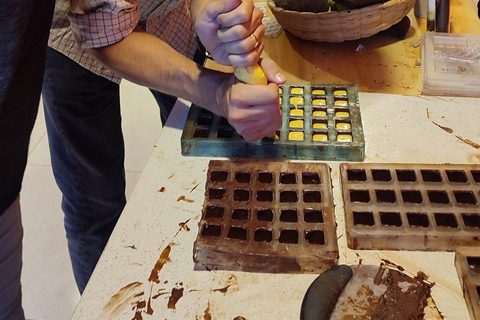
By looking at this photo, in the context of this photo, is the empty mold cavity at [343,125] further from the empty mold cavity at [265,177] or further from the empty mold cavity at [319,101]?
the empty mold cavity at [265,177]

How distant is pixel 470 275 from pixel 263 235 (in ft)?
0.98

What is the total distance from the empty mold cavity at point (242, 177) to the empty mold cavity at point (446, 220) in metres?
0.31

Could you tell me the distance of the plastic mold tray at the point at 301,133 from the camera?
0.86 m

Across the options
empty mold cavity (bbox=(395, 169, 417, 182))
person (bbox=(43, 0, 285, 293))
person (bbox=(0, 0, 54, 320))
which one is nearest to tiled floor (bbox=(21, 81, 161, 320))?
person (bbox=(43, 0, 285, 293))

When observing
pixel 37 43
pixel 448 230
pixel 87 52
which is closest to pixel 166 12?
pixel 87 52

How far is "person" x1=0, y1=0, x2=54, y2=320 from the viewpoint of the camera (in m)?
0.67

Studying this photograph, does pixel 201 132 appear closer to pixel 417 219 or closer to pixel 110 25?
pixel 110 25

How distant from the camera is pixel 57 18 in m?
1.00

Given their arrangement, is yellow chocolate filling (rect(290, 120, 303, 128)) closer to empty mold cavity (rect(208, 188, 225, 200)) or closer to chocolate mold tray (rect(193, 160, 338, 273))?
chocolate mold tray (rect(193, 160, 338, 273))

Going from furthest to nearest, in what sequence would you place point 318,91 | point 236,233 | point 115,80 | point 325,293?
point 115,80, point 318,91, point 236,233, point 325,293

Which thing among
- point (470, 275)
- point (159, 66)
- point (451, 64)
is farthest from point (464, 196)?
point (159, 66)

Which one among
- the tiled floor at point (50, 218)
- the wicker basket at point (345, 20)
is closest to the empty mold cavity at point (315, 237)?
the wicker basket at point (345, 20)

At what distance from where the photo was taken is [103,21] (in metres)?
0.88

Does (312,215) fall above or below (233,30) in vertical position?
below
